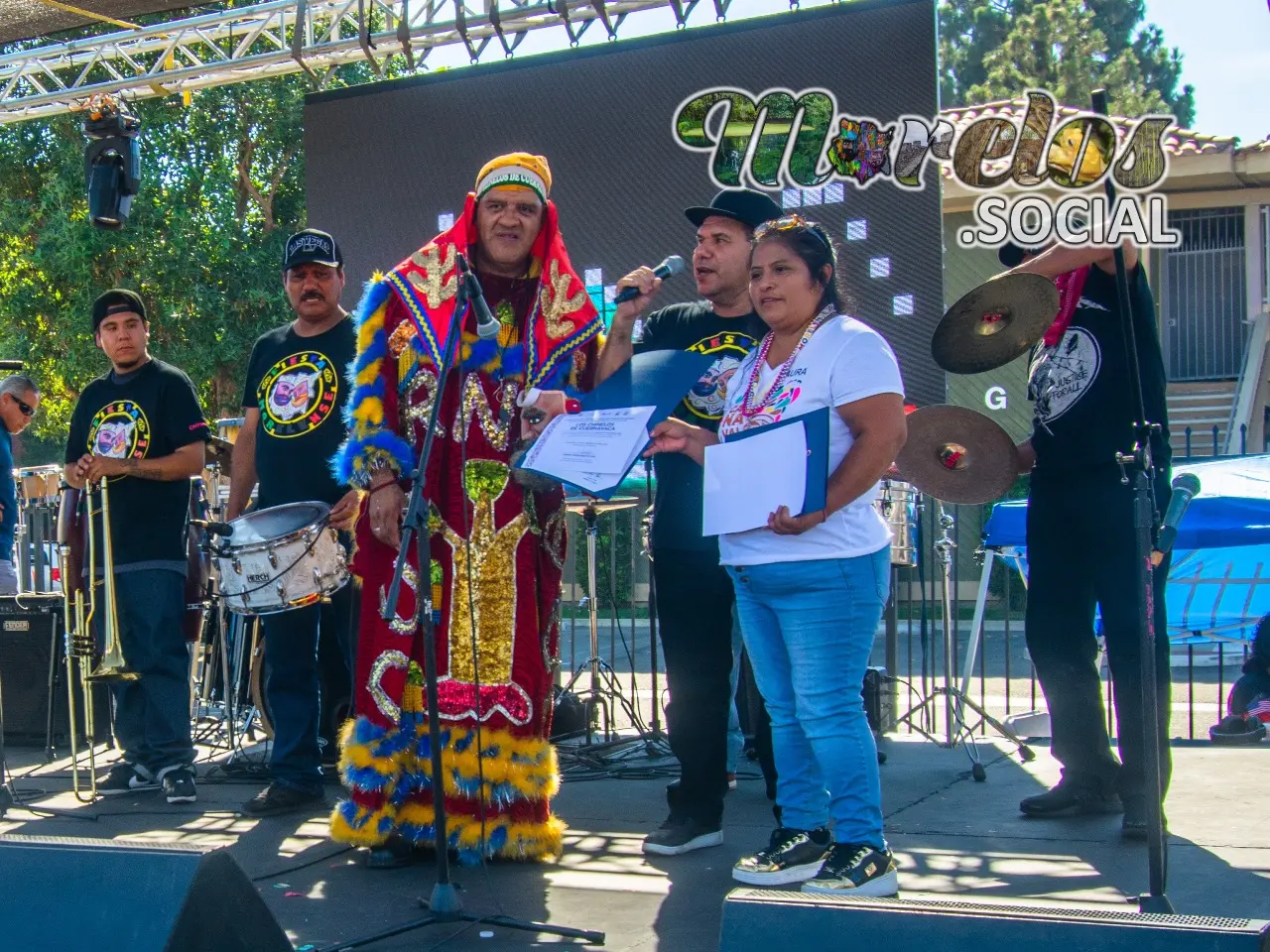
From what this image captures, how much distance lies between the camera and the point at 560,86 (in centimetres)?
1049

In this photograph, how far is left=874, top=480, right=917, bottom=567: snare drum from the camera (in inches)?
263

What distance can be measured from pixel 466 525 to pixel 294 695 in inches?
63.0

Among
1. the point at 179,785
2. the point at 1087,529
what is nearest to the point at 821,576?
the point at 1087,529

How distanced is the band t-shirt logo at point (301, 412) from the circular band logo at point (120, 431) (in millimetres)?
633

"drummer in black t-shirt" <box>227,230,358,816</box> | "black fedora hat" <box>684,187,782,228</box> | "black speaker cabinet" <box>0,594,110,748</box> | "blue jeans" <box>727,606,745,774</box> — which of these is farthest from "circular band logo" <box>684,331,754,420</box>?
"black speaker cabinet" <box>0,594,110,748</box>

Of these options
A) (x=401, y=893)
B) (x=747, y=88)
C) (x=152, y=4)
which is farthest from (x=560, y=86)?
(x=401, y=893)

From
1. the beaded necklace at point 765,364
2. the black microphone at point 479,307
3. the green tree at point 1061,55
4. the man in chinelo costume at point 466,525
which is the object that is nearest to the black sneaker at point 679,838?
the man in chinelo costume at point 466,525

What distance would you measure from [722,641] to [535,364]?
3.77 ft

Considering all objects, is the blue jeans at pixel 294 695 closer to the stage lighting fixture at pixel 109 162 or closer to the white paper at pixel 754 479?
the white paper at pixel 754 479

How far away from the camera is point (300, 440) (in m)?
5.68

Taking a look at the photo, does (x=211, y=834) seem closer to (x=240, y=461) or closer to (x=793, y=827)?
(x=240, y=461)

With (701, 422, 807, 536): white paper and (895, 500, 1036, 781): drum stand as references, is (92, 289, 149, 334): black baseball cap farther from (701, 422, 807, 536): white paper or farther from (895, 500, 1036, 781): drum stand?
(895, 500, 1036, 781): drum stand

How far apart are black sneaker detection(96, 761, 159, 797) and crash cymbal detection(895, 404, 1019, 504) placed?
3618mm

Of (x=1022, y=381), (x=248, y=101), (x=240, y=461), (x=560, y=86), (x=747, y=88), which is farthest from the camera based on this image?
(x=248, y=101)
